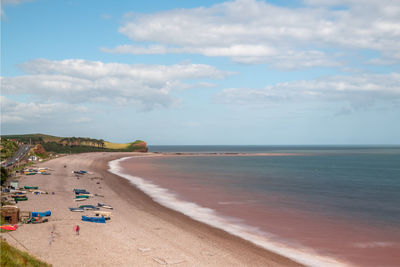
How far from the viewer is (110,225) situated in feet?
80.7

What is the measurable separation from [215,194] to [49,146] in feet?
392

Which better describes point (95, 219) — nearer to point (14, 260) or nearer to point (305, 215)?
point (14, 260)

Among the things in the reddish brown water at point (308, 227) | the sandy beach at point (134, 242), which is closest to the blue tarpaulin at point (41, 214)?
the sandy beach at point (134, 242)

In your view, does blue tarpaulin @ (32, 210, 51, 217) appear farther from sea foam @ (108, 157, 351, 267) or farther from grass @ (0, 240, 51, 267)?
sea foam @ (108, 157, 351, 267)

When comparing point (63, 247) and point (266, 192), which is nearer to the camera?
point (63, 247)

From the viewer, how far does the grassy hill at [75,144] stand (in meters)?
141

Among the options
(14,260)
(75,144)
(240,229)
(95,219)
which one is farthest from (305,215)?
(75,144)

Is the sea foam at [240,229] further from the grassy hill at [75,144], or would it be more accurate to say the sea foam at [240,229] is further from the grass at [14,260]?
the grassy hill at [75,144]

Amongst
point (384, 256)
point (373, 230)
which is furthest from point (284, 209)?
point (384, 256)

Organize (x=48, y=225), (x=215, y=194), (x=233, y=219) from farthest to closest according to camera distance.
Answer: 1. (x=215, y=194)
2. (x=233, y=219)
3. (x=48, y=225)

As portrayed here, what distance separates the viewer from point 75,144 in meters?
159

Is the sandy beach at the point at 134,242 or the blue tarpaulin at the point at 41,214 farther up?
the blue tarpaulin at the point at 41,214

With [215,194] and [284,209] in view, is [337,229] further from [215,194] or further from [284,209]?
[215,194]

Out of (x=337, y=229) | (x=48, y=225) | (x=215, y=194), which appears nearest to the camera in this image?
(x=48, y=225)
